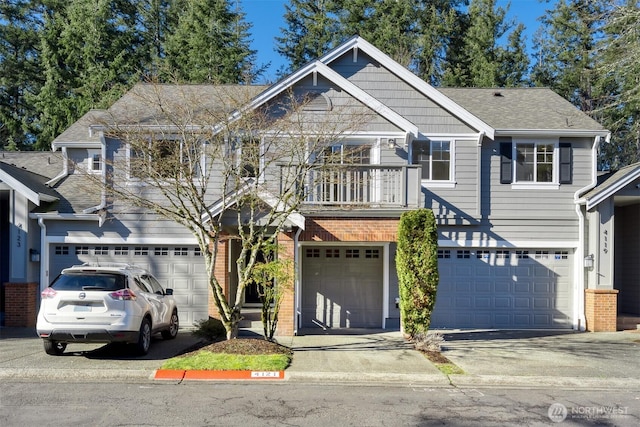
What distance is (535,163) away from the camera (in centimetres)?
1609

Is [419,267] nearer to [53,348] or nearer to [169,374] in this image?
[169,374]

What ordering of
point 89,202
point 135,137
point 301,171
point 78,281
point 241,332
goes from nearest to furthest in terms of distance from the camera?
point 78,281 → point 301,171 → point 135,137 → point 241,332 → point 89,202

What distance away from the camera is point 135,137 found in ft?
40.7

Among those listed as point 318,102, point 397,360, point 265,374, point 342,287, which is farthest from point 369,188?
point 265,374

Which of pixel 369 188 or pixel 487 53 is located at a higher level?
pixel 487 53

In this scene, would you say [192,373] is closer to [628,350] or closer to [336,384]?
[336,384]

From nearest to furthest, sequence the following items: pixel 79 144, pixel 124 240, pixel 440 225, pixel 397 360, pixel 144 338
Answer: pixel 144 338, pixel 397 360, pixel 124 240, pixel 440 225, pixel 79 144

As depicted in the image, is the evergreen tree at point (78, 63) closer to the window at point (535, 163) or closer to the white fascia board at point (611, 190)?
the window at point (535, 163)

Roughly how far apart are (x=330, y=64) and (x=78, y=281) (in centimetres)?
938

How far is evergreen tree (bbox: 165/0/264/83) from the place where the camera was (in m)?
28.5

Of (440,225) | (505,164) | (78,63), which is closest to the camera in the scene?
(440,225)

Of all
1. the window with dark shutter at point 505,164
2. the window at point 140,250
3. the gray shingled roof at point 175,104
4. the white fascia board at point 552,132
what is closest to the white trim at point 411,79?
the white fascia board at point 552,132

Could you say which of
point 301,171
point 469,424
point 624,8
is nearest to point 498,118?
point 624,8

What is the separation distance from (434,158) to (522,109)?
388 cm
